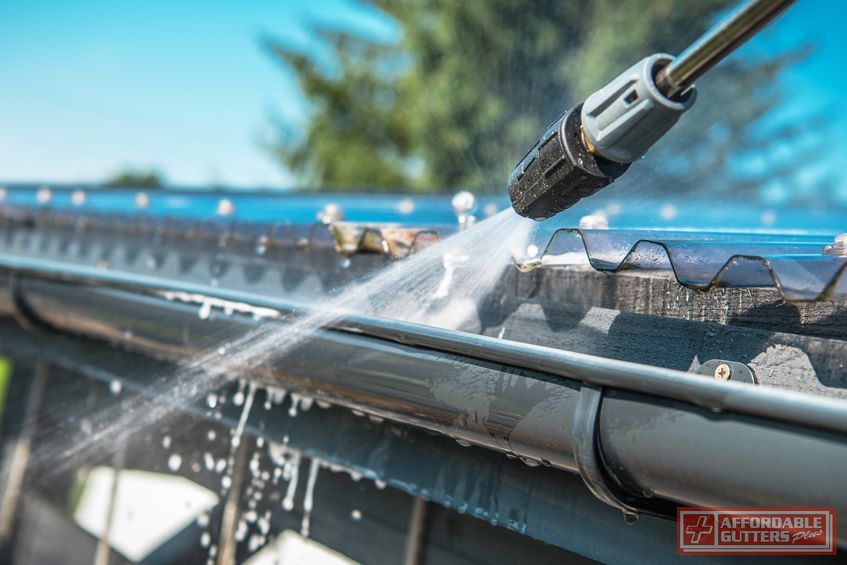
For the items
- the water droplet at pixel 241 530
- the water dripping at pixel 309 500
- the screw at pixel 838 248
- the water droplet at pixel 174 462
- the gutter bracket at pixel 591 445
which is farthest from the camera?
the water droplet at pixel 174 462

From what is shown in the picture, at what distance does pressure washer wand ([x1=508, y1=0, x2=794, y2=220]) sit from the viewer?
0.97 metres

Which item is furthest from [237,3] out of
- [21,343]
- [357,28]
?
[21,343]

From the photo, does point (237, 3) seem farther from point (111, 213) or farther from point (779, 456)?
point (779, 456)

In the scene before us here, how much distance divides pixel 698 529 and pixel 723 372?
297 mm

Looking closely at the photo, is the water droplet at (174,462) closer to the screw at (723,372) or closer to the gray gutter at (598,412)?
the gray gutter at (598,412)

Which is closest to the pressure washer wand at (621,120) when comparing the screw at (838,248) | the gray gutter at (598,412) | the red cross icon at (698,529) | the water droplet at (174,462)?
the gray gutter at (598,412)

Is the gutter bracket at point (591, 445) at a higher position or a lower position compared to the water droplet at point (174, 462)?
higher

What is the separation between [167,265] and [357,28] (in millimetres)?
18859

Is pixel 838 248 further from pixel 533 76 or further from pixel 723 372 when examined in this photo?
pixel 533 76

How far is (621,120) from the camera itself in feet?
3.63

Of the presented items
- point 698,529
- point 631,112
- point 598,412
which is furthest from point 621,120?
point 698,529

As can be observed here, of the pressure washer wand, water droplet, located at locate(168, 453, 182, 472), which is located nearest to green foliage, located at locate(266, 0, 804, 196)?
water droplet, located at locate(168, 453, 182, 472)

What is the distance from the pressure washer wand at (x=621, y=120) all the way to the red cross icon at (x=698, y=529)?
0.63 m

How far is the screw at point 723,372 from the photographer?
49.6 inches
